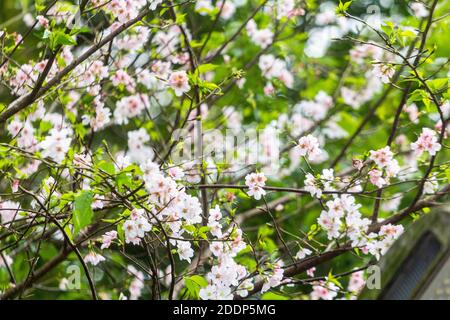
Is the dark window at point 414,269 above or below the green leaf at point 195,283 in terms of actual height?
above

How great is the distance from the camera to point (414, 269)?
2715mm

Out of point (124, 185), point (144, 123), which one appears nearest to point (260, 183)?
point (124, 185)

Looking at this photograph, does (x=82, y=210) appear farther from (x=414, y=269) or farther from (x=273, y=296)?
(x=414, y=269)

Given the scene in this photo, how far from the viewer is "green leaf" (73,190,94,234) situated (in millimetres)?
2121

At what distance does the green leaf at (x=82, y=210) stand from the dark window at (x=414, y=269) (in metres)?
1.20

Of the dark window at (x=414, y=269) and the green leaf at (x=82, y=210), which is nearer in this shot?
the green leaf at (x=82, y=210)

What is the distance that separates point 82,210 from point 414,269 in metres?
1.28

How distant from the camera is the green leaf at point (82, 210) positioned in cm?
212

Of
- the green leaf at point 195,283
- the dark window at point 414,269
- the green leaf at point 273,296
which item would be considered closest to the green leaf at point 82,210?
the green leaf at point 195,283

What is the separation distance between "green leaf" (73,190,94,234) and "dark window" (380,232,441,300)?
3.93 ft

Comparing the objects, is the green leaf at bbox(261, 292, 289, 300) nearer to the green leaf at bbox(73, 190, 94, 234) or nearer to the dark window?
the dark window

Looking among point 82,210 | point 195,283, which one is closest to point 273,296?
point 195,283

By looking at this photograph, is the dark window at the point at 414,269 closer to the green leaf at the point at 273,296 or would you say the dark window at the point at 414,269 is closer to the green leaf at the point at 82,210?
the green leaf at the point at 273,296

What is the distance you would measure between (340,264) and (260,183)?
1866 millimetres
